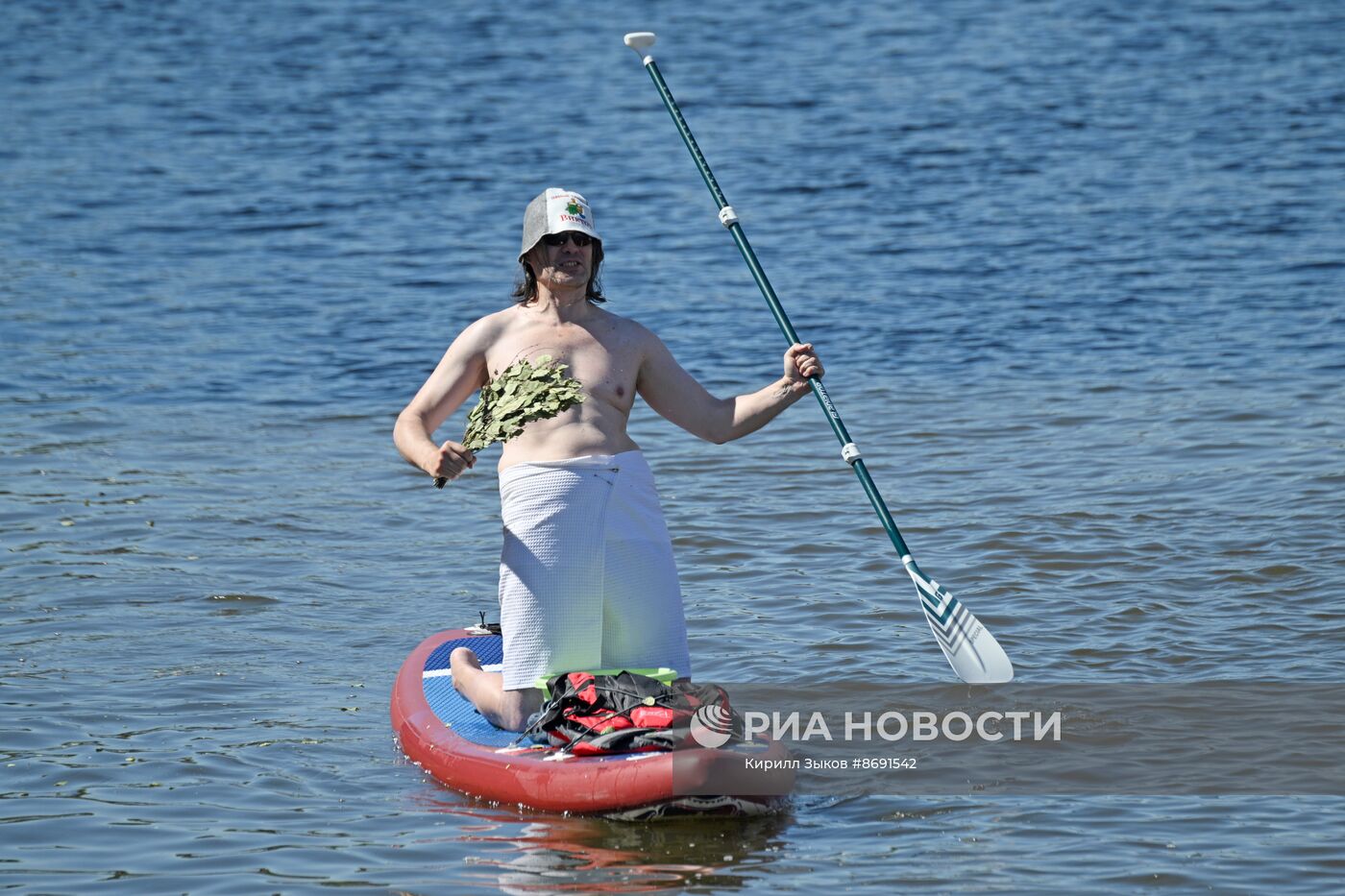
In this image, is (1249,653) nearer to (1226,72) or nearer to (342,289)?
(342,289)

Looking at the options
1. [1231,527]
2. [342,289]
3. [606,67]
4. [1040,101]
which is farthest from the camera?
[606,67]

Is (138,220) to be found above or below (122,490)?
above

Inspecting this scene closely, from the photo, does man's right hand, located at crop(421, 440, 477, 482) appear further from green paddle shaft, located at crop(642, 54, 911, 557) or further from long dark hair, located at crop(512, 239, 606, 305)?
green paddle shaft, located at crop(642, 54, 911, 557)

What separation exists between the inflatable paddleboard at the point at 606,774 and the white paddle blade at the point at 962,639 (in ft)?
3.31

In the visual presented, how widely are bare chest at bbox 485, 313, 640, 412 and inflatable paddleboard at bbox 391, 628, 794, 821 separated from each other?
1164 mm

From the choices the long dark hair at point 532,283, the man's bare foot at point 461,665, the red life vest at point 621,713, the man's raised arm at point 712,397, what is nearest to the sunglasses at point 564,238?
the long dark hair at point 532,283

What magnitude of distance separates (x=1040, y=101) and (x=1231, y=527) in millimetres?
12805

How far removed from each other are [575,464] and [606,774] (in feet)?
3.23

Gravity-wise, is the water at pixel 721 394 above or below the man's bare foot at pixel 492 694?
above

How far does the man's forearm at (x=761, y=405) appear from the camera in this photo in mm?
5918

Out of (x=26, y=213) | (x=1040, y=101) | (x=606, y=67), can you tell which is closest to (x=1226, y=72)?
(x=1040, y=101)

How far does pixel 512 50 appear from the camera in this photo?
25.3 m

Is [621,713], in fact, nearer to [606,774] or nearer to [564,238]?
[606,774]

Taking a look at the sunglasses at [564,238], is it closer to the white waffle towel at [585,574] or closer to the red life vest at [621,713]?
the white waffle towel at [585,574]
